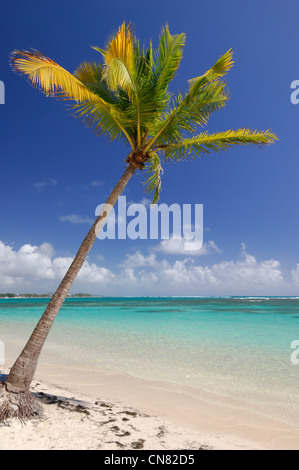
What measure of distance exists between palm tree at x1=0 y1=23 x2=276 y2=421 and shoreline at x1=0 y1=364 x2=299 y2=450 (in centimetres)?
72

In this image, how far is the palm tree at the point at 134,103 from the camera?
4.62 metres

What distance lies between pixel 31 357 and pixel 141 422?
1.98m

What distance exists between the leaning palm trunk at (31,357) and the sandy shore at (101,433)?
215 millimetres

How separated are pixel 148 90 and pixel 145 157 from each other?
1.32 metres

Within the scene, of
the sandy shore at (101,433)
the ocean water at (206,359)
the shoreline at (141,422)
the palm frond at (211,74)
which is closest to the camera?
the sandy shore at (101,433)

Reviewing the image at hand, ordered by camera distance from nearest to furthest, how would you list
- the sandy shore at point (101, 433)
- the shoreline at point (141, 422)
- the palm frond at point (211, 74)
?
the sandy shore at point (101, 433) → the shoreline at point (141, 422) → the palm frond at point (211, 74)

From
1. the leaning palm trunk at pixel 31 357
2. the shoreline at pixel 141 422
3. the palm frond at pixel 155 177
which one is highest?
the palm frond at pixel 155 177

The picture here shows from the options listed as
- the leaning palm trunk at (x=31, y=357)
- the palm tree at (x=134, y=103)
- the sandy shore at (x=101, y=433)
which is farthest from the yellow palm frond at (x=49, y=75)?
the sandy shore at (x=101, y=433)

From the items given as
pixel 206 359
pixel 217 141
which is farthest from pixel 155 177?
pixel 206 359

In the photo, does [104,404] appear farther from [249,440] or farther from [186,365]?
[186,365]

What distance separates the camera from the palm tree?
4.62 meters

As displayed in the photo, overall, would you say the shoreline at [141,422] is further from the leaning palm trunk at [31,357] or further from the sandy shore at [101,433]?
the leaning palm trunk at [31,357]

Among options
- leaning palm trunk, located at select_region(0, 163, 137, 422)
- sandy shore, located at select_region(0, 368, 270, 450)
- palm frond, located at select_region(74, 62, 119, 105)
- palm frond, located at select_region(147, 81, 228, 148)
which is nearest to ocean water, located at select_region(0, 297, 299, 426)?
sandy shore, located at select_region(0, 368, 270, 450)

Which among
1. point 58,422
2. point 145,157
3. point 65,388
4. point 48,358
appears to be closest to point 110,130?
point 145,157
